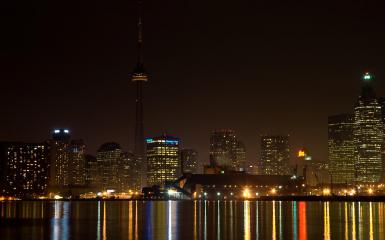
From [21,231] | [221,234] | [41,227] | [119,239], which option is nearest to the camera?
[119,239]

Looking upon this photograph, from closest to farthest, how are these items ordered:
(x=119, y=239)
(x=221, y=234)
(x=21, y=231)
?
1. (x=119, y=239)
2. (x=221, y=234)
3. (x=21, y=231)

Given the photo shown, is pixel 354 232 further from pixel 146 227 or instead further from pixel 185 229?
pixel 146 227

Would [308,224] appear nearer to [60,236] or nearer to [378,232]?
[378,232]

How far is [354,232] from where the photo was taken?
68750 millimetres

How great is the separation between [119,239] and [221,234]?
34.8 ft

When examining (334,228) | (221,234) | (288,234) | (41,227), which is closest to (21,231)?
(41,227)

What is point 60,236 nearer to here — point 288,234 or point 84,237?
point 84,237

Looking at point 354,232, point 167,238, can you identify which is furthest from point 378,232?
point 167,238

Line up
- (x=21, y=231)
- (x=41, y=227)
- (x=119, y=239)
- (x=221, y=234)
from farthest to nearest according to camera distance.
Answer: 1. (x=41, y=227)
2. (x=21, y=231)
3. (x=221, y=234)
4. (x=119, y=239)

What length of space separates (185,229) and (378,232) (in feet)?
68.8

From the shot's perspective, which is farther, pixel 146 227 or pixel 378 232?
pixel 146 227

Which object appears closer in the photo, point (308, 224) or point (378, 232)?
point (378, 232)

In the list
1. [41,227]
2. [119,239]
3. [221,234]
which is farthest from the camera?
[41,227]

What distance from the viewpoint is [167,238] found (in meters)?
65.0
